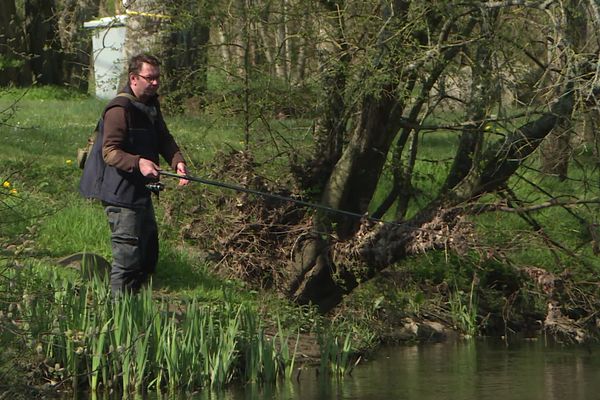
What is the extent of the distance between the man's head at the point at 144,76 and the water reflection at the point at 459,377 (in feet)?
6.98

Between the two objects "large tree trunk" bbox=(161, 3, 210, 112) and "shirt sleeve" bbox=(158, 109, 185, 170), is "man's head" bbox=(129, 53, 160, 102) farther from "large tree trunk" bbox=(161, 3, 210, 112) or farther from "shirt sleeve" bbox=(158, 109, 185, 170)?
"large tree trunk" bbox=(161, 3, 210, 112)

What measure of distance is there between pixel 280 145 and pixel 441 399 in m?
4.00

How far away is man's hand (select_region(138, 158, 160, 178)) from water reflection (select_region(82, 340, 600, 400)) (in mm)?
1442

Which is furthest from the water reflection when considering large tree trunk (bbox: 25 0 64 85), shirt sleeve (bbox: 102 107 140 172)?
large tree trunk (bbox: 25 0 64 85)

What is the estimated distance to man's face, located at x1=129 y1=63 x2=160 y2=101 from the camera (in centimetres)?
881

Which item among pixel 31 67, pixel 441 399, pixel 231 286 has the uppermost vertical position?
pixel 31 67

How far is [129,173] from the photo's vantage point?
877 cm

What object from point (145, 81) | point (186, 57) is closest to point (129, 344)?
point (145, 81)

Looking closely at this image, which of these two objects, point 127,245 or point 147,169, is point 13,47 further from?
point 147,169

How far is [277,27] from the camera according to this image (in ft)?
37.8

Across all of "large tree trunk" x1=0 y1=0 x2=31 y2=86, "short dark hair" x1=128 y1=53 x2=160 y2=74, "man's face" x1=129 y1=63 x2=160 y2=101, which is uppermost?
"large tree trunk" x1=0 y1=0 x2=31 y2=86

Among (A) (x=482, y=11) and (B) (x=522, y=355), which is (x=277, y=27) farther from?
(B) (x=522, y=355)

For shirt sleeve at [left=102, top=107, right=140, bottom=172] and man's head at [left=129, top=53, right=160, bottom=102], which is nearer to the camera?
shirt sleeve at [left=102, top=107, right=140, bottom=172]

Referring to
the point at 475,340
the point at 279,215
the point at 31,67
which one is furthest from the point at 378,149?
the point at 31,67
